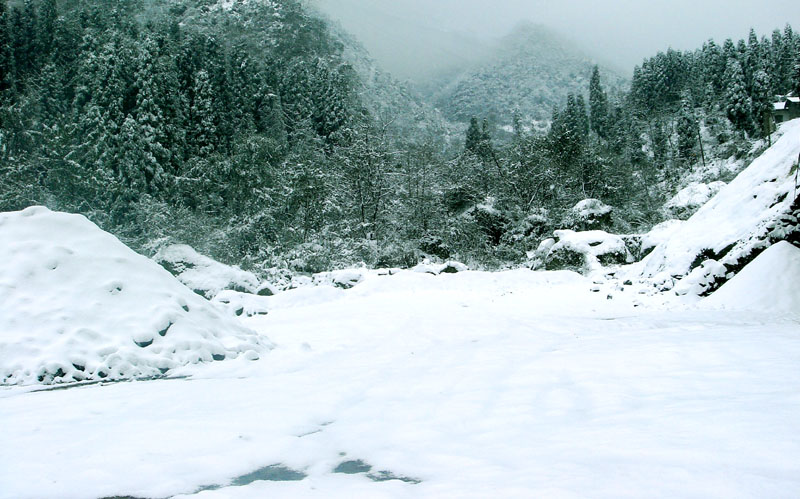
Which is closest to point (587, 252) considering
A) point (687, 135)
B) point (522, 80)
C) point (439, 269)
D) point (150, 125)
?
point (439, 269)

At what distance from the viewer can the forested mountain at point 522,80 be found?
490ft

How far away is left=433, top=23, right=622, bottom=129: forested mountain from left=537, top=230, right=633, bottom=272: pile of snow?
12738cm

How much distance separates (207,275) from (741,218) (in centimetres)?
1425

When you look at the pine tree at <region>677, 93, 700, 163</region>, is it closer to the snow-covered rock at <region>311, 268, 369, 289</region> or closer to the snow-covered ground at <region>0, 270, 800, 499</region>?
the snow-covered rock at <region>311, 268, 369, 289</region>

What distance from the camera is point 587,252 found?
663 inches

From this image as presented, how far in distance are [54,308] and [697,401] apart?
20.3ft

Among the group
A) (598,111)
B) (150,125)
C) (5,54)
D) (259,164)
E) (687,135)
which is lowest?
(259,164)

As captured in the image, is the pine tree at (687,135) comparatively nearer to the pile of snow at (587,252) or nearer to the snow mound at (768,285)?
the pile of snow at (587,252)

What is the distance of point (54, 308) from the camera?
17.1 ft

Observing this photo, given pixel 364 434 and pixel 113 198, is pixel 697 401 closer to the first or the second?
pixel 364 434

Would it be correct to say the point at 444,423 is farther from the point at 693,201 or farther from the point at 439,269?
the point at 693,201

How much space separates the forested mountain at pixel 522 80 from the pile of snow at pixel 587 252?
127m

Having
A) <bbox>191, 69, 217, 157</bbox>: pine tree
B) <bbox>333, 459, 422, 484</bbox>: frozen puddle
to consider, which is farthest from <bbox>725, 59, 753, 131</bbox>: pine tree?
<bbox>333, 459, 422, 484</bbox>: frozen puddle

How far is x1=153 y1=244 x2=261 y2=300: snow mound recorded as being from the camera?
14023 millimetres
